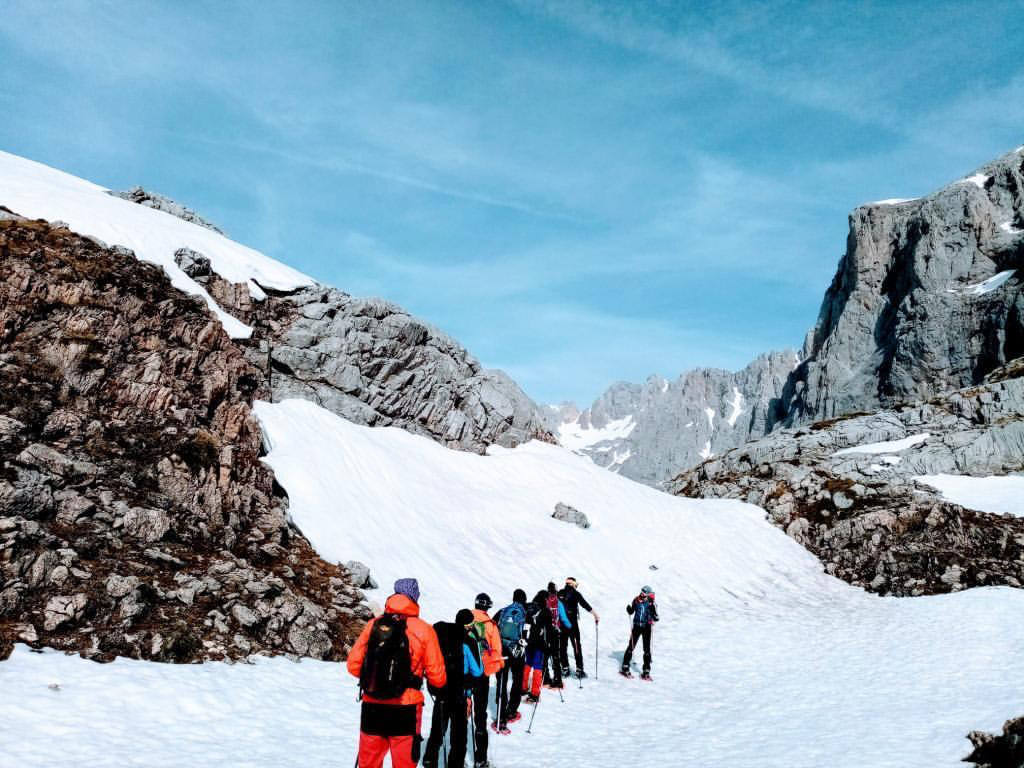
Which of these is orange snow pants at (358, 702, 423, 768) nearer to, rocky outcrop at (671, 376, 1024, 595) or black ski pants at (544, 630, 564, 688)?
black ski pants at (544, 630, 564, 688)

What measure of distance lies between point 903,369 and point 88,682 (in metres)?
128

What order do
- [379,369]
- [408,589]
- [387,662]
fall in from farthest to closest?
[379,369], [408,589], [387,662]

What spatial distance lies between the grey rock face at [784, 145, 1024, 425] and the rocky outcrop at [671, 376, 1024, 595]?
36836 mm

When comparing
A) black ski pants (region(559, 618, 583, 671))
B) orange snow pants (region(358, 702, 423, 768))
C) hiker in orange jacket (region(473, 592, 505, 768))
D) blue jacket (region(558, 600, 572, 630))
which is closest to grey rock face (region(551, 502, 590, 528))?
black ski pants (region(559, 618, 583, 671))

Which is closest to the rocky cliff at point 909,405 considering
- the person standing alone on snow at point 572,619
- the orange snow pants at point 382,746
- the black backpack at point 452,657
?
the person standing alone on snow at point 572,619

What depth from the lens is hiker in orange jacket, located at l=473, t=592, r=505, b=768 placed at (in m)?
10.9

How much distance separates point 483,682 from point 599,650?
13.0m

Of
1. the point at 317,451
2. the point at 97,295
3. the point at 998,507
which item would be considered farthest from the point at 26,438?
the point at 998,507

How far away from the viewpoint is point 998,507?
41156mm

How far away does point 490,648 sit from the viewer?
1130 cm

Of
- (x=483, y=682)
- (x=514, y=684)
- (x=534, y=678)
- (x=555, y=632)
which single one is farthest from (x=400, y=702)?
(x=555, y=632)

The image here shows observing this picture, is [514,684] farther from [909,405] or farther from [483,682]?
[909,405]

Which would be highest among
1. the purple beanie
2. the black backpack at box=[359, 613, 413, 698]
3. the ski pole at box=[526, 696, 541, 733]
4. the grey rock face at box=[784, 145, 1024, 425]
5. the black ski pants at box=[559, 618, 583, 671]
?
the grey rock face at box=[784, 145, 1024, 425]

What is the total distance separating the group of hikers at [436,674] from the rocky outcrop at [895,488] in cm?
2876
